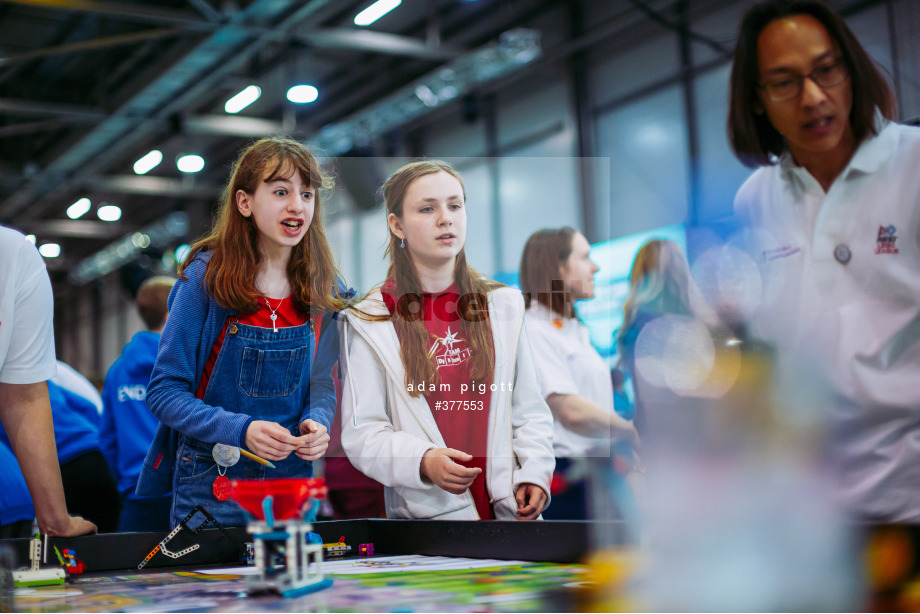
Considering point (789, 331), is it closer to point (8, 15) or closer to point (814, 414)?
point (814, 414)

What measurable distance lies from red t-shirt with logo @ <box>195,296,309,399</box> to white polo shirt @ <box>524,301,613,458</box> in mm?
508

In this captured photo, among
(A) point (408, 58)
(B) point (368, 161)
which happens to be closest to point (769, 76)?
(B) point (368, 161)

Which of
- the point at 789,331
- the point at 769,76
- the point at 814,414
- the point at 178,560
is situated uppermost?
the point at 769,76

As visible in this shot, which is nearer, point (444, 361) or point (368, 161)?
point (444, 361)

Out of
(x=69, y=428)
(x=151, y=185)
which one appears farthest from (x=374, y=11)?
(x=151, y=185)

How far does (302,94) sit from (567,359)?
897 mm

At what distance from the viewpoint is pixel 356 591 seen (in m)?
1.16

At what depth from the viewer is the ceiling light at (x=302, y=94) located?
6.77ft

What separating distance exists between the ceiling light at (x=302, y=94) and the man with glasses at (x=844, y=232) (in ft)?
3.58

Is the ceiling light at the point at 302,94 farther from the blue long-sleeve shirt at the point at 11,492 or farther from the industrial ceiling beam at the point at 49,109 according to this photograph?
the industrial ceiling beam at the point at 49,109

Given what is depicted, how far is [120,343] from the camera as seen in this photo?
46.5ft

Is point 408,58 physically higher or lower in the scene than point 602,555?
higher

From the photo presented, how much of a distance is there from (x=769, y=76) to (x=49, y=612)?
120cm

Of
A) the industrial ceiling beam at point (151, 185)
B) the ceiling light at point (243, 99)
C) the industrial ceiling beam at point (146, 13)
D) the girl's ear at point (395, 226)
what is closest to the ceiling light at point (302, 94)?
the girl's ear at point (395, 226)
